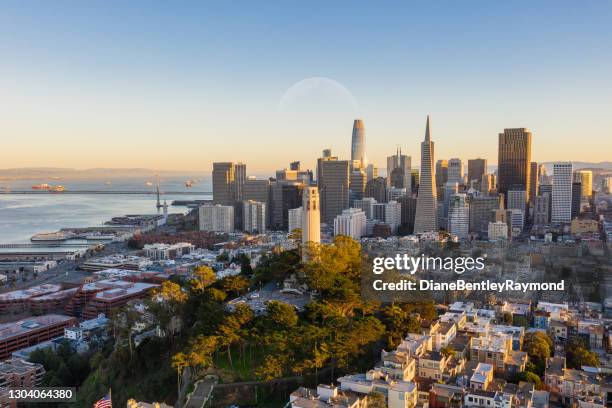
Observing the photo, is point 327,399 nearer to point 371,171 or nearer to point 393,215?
point 393,215

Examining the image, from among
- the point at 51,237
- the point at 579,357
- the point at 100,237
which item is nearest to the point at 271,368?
the point at 579,357

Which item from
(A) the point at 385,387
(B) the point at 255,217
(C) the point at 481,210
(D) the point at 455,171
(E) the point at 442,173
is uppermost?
(D) the point at 455,171

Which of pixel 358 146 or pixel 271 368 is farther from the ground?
pixel 358 146

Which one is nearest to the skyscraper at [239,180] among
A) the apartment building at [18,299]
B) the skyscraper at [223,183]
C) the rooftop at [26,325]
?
the skyscraper at [223,183]

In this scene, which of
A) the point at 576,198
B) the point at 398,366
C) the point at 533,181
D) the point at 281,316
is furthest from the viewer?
the point at 533,181

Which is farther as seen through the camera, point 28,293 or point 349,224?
point 349,224

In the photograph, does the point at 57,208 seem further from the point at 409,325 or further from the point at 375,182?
the point at 409,325

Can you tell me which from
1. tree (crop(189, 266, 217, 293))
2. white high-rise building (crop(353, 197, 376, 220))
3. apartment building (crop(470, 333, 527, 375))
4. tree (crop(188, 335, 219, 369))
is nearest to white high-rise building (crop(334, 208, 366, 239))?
white high-rise building (crop(353, 197, 376, 220))
